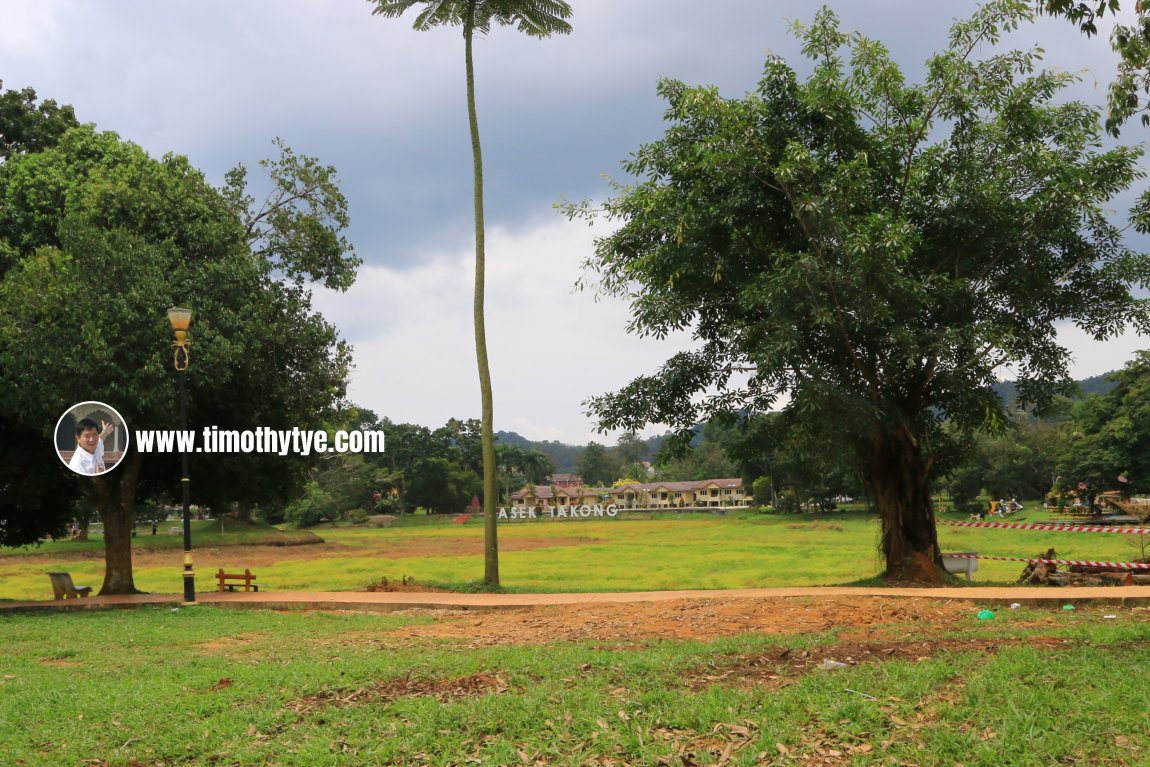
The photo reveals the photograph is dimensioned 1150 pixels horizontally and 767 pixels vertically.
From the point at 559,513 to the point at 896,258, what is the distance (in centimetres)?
9364

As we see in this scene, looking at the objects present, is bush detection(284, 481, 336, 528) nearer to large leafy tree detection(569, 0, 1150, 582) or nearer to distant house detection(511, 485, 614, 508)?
distant house detection(511, 485, 614, 508)

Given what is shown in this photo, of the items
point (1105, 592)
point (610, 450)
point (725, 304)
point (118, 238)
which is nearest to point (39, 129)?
point (118, 238)

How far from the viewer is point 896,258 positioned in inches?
593

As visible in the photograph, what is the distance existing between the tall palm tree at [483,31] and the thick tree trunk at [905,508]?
751 centimetres

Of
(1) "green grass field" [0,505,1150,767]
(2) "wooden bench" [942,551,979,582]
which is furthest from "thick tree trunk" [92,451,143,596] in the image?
(2) "wooden bench" [942,551,979,582]

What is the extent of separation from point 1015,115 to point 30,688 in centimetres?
1677

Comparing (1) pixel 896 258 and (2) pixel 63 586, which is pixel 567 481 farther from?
(1) pixel 896 258

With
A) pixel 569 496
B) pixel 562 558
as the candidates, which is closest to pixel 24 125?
pixel 562 558

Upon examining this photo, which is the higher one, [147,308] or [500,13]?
[500,13]

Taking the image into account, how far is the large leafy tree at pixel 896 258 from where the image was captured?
51.3 ft

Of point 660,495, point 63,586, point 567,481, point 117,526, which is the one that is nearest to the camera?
point 63,586

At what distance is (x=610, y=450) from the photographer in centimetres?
17400

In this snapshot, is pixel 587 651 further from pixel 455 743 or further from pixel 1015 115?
pixel 1015 115

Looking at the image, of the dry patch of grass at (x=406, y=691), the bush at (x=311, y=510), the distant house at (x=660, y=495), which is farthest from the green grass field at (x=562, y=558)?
the distant house at (x=660, y=495)
